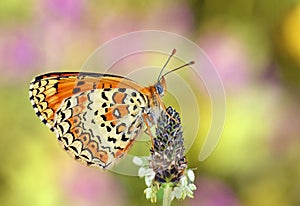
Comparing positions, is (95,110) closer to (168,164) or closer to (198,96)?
(168,164)

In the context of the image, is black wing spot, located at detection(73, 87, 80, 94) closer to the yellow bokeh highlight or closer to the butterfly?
the butterfly

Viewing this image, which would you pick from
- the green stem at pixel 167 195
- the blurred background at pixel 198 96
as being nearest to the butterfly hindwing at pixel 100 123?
the green stem at pixel 167 195

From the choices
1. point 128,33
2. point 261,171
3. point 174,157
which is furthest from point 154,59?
point 174,157

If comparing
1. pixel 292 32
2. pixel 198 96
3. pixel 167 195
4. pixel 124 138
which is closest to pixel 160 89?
pixel 124 138

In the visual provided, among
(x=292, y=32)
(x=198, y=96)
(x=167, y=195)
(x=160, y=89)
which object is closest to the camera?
(x=167, y=195)

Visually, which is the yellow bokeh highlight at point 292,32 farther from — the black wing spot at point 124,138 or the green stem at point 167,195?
the green stem at point 167,195

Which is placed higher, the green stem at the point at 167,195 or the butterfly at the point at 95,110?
the butterfly at the point at 95,110
